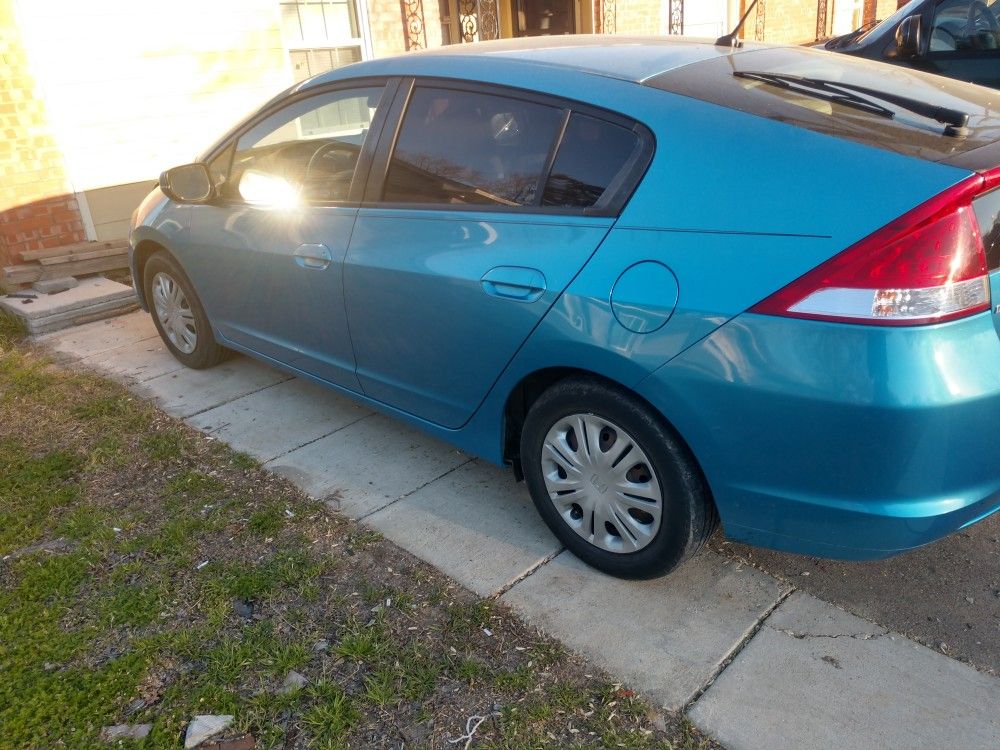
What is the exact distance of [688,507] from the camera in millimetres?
2619

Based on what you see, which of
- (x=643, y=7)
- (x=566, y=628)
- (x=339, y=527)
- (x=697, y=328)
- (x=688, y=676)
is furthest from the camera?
(x=643, y=7)

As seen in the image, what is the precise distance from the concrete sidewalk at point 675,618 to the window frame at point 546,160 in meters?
1.21

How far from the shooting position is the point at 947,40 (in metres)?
6.47

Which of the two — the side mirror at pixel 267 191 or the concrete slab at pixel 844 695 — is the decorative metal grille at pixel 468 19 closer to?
the side mirror at pixel 267 191

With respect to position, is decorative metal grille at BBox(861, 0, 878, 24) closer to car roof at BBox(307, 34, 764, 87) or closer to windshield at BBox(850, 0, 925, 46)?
windshield at BBox(850, 0, 925, 46)

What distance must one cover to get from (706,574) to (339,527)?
1415 millimetres

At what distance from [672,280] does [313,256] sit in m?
1.81

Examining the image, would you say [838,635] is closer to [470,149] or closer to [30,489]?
[470,149]

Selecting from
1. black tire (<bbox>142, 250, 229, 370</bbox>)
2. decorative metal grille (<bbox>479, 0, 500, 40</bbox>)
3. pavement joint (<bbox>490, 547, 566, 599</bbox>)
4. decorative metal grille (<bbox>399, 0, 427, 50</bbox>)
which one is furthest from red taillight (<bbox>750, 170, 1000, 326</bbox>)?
decorative metal grille (<bbox>479, 0, 500, 40</bbox>)

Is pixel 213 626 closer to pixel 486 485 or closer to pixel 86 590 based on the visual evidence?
pixel 86 590

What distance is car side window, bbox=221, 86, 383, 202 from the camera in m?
3.66

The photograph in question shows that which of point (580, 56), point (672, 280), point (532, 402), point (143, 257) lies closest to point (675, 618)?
point (532, 402)

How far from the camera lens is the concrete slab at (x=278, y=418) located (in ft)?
13.7

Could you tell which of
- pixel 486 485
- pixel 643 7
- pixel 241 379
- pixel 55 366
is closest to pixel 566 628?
pixel 486 485
